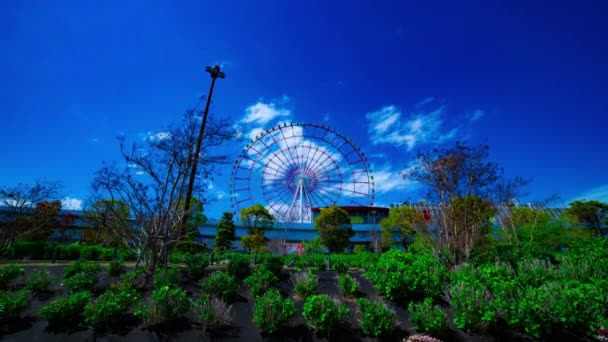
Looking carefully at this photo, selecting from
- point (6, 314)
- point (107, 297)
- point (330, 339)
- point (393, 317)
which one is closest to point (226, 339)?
point (330, 339)

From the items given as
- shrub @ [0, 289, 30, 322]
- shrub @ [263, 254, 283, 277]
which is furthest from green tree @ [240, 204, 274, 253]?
shrub @ [0, 289, 30, 322]

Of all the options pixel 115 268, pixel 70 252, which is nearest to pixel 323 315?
pixel 115 268

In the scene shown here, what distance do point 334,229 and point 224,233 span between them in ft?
47.3

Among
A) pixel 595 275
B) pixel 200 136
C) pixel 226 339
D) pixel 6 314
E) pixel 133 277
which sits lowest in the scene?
pixel 226 339

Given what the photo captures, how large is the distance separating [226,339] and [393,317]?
13.5 feet

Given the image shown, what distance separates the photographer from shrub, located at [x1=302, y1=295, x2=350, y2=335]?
259 inches

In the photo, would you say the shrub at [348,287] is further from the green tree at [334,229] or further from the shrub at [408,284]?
the green tree at [334,229]

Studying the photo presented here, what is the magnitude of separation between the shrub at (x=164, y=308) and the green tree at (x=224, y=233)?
2941cm

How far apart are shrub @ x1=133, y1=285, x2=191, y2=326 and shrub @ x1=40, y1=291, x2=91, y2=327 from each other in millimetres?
1274

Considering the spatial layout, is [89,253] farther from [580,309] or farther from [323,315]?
Result: [580,309]

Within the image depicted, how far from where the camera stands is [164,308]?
6.69m

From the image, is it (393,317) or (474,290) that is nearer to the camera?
(393,317)

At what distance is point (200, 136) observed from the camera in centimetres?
1222

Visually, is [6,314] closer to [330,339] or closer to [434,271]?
[330,339]
